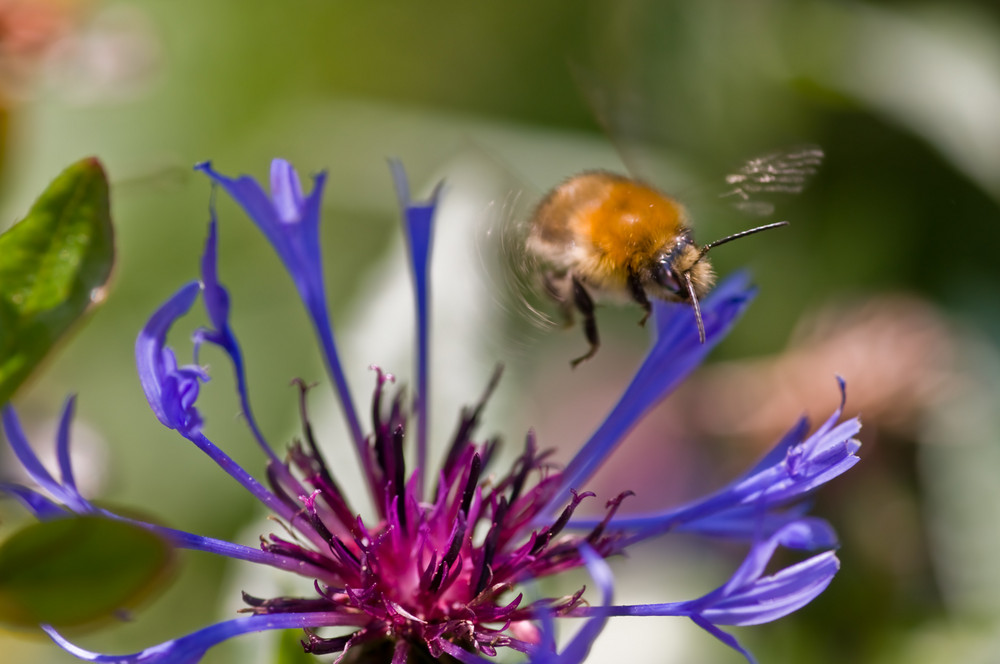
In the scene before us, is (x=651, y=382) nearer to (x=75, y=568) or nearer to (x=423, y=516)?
(x=423, y=516)

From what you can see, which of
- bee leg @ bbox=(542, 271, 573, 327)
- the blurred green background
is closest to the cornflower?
bee leg @ bbox=(542, 271, 573, 327)

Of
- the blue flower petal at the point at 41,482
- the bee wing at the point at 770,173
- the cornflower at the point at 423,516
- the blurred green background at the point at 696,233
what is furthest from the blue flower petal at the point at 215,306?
the bee wing at the point at 770,173

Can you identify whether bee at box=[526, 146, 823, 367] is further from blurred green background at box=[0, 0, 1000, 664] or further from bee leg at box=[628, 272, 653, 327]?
blurred green background at box=[0, 0, 1000, 664]

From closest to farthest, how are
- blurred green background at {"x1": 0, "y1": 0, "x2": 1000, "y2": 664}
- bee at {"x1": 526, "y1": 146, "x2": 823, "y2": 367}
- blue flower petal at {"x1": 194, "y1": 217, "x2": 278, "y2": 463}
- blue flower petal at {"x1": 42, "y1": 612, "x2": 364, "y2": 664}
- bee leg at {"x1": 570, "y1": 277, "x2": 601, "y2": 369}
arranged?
blue flower petal at {"x1": 42, "y1": 612, "x2": 364, "y2": 664} < blue flower petal at {"x1": 194, "y1": 217, "x2": 278, "y2": 463} < bee at {"x1": 526, "y1": 146, "x2": 823, "y2": 367} < bee leg at {"x1": 570, "y1": 277, "x2": 601, "y2": 369} < blurred green background at {"x1": 0, "y1": 0, "x2": 1000, "y2": 664}

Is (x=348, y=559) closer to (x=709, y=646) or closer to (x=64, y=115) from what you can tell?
(x=709, y=646)

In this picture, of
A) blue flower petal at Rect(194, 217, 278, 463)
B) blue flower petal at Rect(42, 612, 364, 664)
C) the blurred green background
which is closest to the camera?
blue flower petal at Rect(42, 612, 364, 664)

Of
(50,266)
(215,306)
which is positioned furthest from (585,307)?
(50,266)
